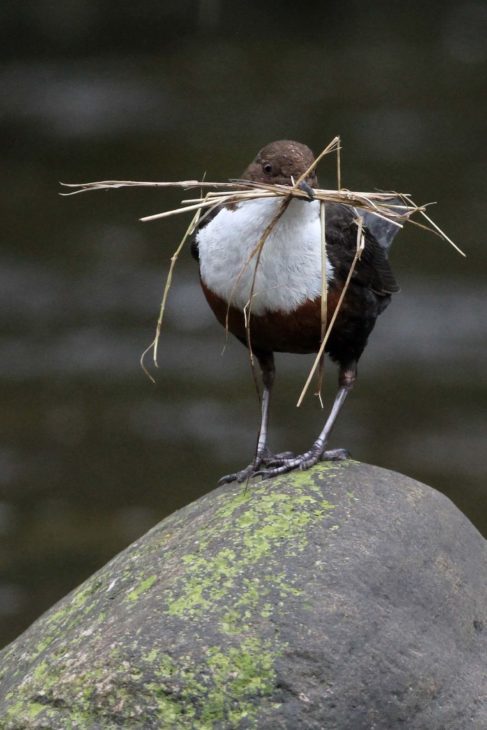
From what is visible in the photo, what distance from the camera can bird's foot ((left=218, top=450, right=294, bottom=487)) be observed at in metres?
3.89

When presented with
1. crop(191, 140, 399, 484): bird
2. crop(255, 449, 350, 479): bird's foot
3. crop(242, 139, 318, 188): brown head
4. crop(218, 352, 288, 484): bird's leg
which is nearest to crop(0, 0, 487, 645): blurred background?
crop(218, 352, 288, 484): bird's leg

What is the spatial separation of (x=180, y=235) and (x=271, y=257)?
17.6ft

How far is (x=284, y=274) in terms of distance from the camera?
12.7 feet

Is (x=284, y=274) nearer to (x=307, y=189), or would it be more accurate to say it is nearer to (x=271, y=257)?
(x=271, y=257)

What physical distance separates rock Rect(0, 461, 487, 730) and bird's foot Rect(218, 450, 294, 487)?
14cm

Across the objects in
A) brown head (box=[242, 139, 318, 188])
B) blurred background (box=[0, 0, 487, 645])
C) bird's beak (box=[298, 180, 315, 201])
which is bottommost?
blurred background (box=[0, 0, 487, 645])

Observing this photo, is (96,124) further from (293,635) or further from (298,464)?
(293,635)

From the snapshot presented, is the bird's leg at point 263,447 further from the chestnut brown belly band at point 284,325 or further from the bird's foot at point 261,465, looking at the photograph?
the chestnut brown belly band at point 284,325

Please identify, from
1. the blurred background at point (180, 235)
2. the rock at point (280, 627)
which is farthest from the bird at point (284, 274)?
the blurred background at point (180, 235)

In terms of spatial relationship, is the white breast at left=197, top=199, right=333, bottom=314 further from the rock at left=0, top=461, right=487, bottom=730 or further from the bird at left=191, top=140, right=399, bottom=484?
the rock at left=0, top=461, right=487, bottom=730

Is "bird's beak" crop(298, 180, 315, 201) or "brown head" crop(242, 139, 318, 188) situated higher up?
"brown head" crop(242, 139, 318, 188)

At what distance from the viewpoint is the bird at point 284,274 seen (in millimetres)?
3805

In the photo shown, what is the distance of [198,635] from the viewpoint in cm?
317

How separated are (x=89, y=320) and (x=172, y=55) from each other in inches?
76.6
